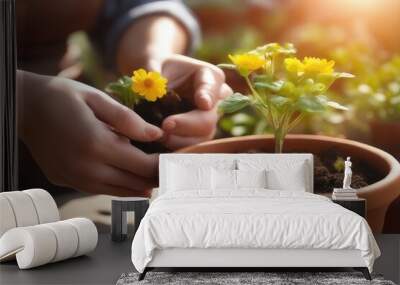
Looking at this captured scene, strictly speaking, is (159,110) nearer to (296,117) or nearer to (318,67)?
(296,117)

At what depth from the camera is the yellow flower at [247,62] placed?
6711 mm

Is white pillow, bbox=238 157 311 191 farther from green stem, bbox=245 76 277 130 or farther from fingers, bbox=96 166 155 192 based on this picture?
fingers, bbox=96 166 155 192

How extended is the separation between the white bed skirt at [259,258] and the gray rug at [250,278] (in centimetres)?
9

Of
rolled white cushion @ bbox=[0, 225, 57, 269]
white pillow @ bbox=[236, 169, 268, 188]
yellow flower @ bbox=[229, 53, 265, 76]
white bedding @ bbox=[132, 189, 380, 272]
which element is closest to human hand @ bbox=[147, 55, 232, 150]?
yellow flower @ bbox=[229, 53, 265, 76]

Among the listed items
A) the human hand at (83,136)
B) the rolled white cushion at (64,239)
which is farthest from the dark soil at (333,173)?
the rolled white cushion at (64,239)

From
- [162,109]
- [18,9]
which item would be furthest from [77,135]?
[18,9]

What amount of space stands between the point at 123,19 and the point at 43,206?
212cm

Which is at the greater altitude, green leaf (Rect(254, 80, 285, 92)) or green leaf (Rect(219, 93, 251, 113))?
green leaf (Rect(254, 80, 285, 92))

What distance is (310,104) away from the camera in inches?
260

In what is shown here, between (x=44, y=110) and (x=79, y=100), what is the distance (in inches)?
13.4

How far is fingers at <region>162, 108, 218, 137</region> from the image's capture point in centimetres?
686

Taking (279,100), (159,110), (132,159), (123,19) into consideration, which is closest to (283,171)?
(279,100)

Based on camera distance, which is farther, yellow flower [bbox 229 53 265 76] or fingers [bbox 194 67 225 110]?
fingers [bbox 194 67 225 110]

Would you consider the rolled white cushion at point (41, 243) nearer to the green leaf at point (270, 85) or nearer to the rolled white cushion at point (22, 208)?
the rolled white cushion at point (22, 208)
